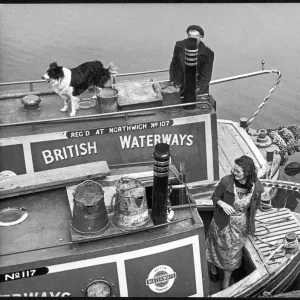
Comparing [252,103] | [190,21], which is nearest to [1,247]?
[252,103]

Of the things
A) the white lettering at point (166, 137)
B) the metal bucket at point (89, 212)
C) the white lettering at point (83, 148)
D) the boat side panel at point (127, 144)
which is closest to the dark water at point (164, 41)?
the boat side panel at point (127, 144)

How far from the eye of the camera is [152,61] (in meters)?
14.6

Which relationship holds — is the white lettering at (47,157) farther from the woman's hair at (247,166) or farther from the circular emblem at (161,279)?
the woman's hair at (247,166)

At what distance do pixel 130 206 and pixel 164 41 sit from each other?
33.1 ft

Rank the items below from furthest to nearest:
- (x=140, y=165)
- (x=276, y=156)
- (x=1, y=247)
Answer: (x=276, y=156) → (x=140, y=165) → (x=1, y=247)

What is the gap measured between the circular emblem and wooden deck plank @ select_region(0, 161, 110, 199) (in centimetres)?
120

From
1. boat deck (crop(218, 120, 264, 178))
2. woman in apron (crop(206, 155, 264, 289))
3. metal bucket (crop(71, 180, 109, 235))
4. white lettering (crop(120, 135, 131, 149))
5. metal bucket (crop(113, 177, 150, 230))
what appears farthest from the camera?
boat deck (crop(218, 120, 264, 178))

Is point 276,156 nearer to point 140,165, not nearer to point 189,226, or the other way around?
point 140,165

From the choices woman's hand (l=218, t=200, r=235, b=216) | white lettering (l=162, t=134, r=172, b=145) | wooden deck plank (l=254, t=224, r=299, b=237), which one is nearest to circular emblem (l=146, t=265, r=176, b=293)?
woman's hand (l=218, t=200, r=235, b=216)

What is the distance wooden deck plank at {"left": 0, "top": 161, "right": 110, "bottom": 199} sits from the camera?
6.14 metres

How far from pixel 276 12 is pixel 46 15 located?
251 inches

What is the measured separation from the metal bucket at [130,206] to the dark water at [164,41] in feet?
25.4

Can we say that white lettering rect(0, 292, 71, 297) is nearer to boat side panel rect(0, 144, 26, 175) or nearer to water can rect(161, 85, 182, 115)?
boat side panel rect(0, 144, 26, 175)

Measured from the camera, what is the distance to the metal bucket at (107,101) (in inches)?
299
